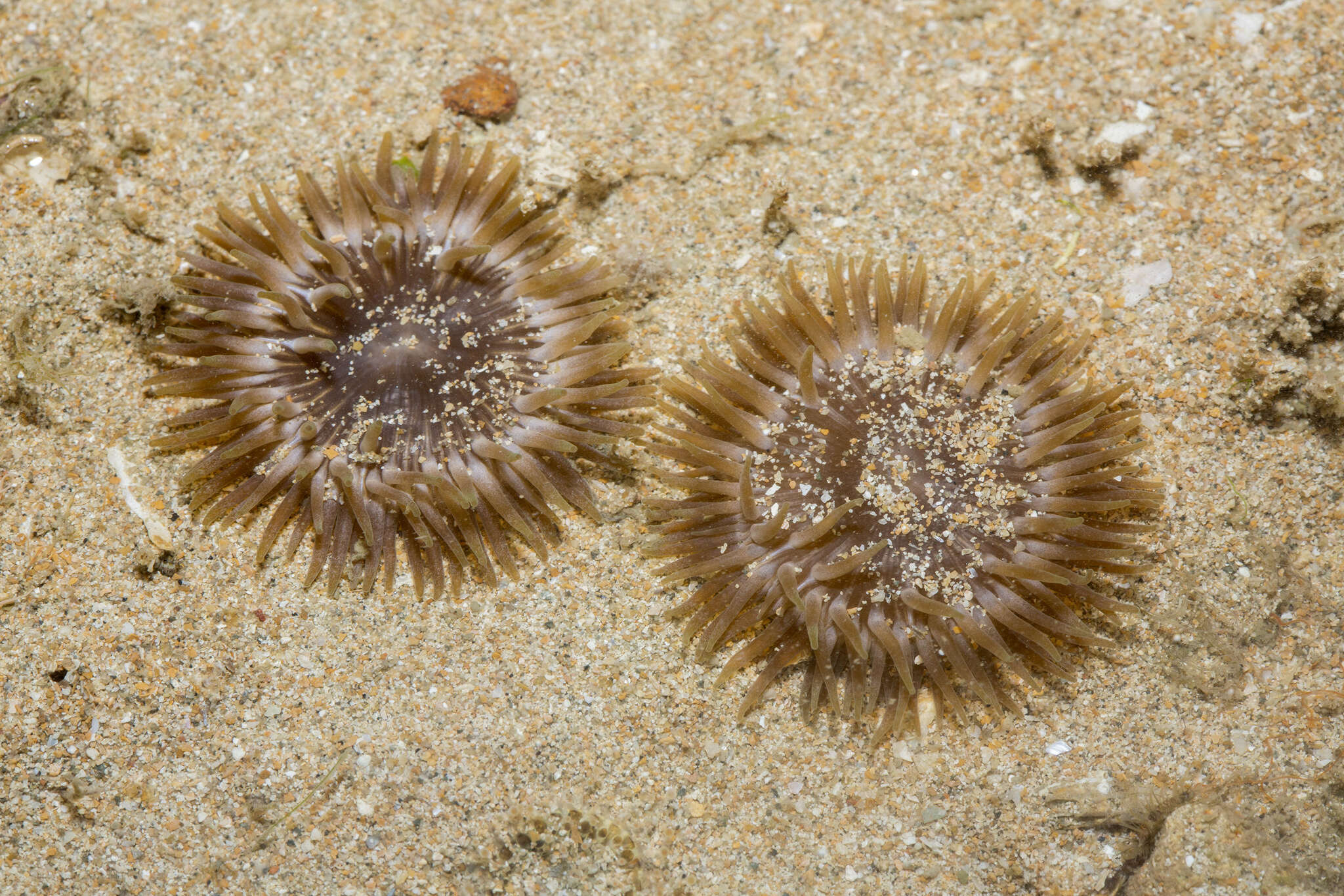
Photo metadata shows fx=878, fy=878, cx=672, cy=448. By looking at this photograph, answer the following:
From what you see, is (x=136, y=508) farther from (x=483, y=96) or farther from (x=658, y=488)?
(x=483, y=96)

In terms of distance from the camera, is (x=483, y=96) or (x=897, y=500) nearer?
(x=897, y=500)

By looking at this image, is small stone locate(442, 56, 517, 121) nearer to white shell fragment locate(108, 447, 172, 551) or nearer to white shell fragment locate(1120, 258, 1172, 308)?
white shell fragment locate(108, 447, 172, 551)

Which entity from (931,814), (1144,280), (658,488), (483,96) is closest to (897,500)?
(658,488)

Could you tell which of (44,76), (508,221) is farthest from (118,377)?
(508,221)

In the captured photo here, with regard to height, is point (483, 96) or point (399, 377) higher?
point (483, 96)

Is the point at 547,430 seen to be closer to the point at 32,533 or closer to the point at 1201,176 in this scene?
the point at 32,533

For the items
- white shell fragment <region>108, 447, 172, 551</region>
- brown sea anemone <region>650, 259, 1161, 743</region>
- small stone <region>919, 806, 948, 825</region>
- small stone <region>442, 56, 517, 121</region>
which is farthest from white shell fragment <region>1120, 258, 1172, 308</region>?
white shell fragment <region>108, 447, 172, 551</region>
